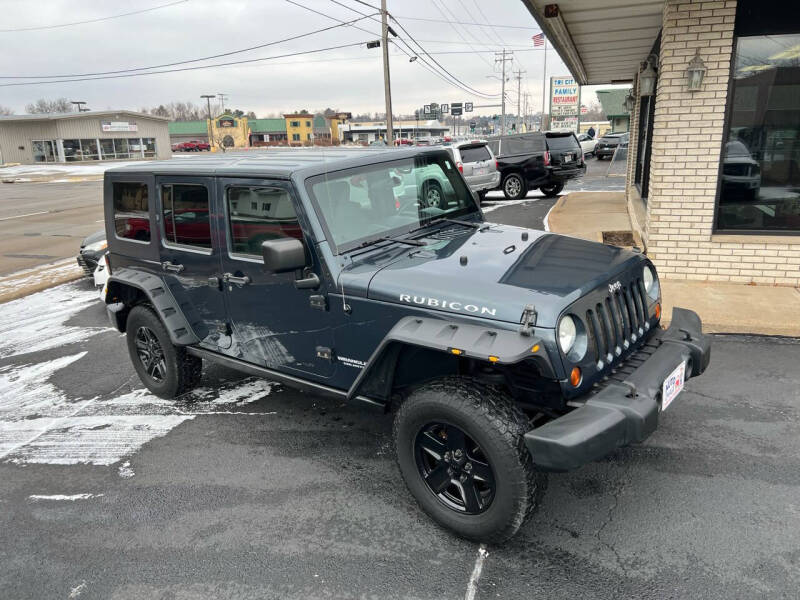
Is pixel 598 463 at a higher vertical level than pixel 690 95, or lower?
lower

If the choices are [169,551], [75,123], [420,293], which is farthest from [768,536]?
[75,123]

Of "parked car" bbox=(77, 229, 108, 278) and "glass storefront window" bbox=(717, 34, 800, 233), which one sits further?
"parked car" bbox=(77, 229, 108, 278)

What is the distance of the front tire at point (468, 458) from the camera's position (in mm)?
2729

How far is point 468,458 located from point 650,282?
177 cm

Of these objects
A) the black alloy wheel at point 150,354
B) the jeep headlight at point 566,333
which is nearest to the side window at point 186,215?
the black alloy wheel at point 150,354

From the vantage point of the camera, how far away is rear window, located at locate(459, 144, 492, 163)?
50.7ft

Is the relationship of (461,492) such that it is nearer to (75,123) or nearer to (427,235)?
(427,235)

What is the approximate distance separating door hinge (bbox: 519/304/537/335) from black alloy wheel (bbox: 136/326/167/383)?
3.15 m

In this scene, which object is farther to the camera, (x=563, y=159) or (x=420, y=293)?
(x=563, y=159)

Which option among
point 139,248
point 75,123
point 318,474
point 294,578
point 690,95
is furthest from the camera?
point 75,123

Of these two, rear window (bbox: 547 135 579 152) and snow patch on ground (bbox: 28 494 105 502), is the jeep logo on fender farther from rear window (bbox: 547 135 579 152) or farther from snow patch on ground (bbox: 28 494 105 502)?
rear window (bbox: 547 135 579 152)

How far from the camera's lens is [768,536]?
2.95 m

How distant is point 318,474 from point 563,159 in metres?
15.2

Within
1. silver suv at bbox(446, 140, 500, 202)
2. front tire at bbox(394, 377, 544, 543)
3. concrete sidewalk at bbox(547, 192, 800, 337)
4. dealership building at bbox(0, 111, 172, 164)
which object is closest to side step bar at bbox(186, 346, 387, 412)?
front tire at bbox(394, 377, 544, 543)
